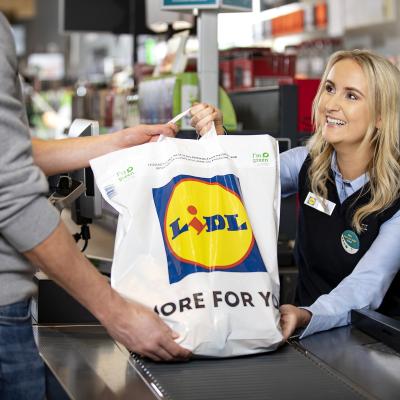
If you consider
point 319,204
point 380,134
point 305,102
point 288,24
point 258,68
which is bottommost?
point 319,204

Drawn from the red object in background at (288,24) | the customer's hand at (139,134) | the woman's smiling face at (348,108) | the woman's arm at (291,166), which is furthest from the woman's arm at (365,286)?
the red object in background at (288,24)

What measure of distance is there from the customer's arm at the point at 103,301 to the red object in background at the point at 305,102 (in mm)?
2049

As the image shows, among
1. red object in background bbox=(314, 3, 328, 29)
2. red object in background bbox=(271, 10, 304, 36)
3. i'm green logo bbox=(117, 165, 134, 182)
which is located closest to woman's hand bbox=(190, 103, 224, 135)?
i'm green logo bbox=(117, 165, 134, 182)

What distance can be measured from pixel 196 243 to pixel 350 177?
889mm

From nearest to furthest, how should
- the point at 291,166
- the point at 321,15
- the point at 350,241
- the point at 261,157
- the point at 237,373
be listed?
the point at 237,373
the point at 261,157
the point at 350,241
the point at 291,166
the point at 321,15

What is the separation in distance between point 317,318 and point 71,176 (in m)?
1.00

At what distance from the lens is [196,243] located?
1.62m

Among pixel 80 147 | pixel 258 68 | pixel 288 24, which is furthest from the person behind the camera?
pixel 288 24

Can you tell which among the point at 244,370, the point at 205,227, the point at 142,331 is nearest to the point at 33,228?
the point at 142,331

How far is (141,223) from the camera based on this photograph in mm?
1627

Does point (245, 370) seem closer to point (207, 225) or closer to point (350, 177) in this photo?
point (207, 225)

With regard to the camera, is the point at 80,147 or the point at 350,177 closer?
the point at 80,147

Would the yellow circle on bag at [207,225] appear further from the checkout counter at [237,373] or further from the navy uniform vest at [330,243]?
the navy uniform vest at [330,243]

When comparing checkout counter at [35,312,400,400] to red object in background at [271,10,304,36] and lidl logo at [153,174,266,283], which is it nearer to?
lidl logo at [153,174,266,283]
